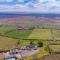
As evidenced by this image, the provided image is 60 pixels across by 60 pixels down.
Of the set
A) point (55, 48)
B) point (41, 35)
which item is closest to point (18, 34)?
point (41, 35)

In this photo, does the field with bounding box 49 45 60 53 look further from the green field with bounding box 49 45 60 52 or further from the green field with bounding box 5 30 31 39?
the green field with bounding box 5 30 31 39

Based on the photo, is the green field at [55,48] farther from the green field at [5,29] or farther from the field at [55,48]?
the green field at [5,29]

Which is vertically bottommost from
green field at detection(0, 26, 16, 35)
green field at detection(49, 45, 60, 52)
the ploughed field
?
green field at detection(49, 45, 60, 52)

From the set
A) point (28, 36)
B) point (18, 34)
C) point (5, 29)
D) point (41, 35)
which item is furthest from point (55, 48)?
point (5, 29)

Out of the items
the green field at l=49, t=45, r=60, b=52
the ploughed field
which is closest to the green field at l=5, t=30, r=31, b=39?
the ploughed field

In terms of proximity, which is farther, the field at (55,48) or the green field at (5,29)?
the green field at (5,29)

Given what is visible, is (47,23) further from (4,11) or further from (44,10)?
(4,11)

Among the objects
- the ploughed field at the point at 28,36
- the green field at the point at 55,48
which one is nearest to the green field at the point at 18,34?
the ploughed field at the point at 28,36

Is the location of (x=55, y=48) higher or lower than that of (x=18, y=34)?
lower

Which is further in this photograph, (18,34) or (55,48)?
(18,34)

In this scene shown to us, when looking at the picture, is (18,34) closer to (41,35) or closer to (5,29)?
(5,29)

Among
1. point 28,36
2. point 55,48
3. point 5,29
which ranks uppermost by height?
point 5,29

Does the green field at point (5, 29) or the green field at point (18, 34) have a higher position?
the green field at point (5, 29)
